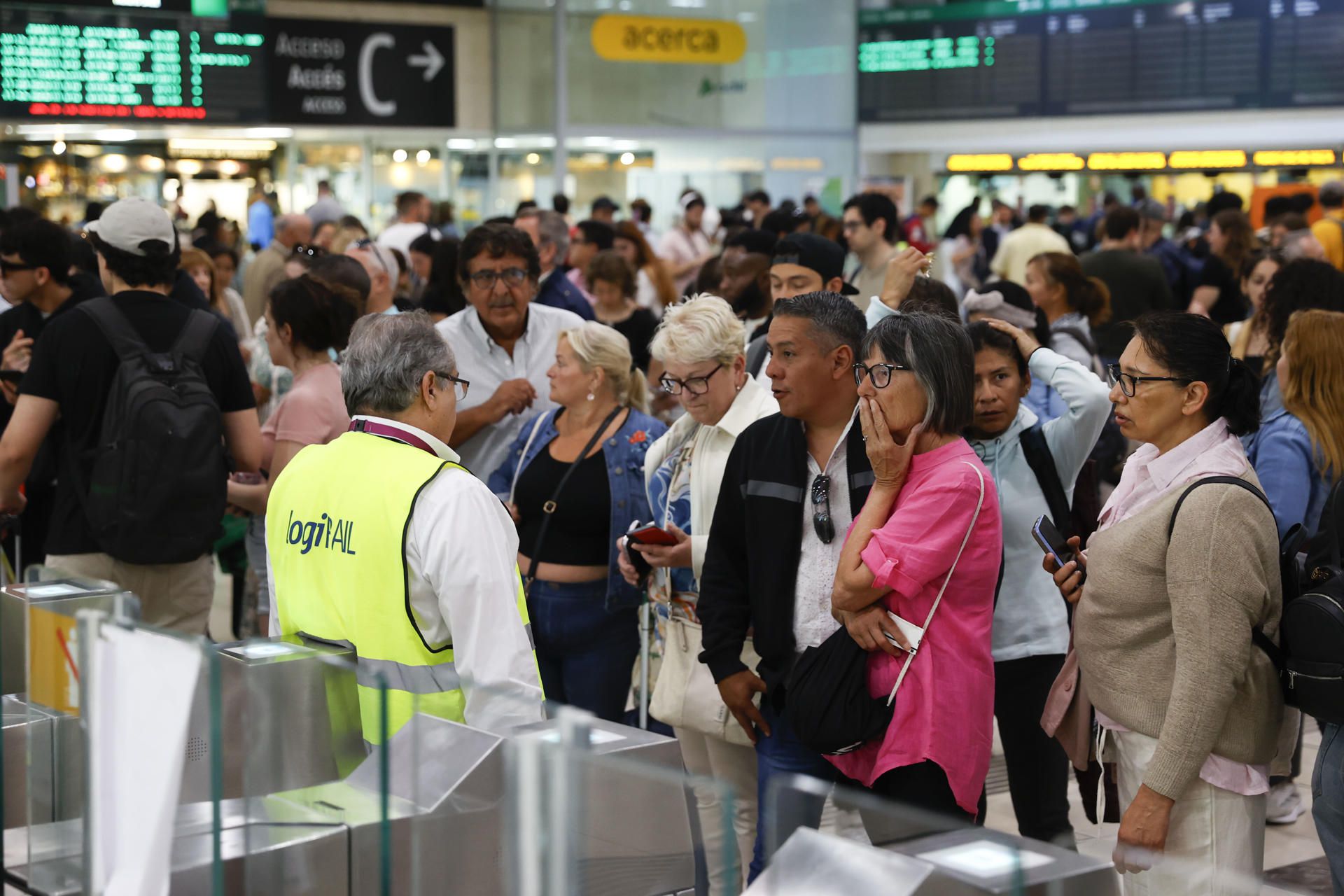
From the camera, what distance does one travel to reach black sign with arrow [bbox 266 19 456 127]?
12.7m

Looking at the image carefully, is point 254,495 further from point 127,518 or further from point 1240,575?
point 1240,575

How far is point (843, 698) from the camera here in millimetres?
2512

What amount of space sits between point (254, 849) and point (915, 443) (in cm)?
136

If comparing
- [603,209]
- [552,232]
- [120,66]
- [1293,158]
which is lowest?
[552,232]

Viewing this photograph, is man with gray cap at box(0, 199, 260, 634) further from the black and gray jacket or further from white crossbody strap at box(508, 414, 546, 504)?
the black and gray jacket

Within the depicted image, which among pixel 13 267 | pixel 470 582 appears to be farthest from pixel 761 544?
pixel 13 267

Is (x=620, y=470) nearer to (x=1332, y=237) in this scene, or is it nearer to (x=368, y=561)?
(x=368, y=561)

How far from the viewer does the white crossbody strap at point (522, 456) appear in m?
3.71

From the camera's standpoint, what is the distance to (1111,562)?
2420 mm

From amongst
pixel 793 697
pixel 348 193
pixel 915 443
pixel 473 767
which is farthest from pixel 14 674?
pixel 348 193

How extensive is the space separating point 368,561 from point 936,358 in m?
1.05

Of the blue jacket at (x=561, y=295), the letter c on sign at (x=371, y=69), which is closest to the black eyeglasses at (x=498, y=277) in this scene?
the blue jacket at (x=561, y=295)

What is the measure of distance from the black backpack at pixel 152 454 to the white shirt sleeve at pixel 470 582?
1.53m

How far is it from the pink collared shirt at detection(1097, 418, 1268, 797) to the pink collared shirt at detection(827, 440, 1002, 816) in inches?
9.5
